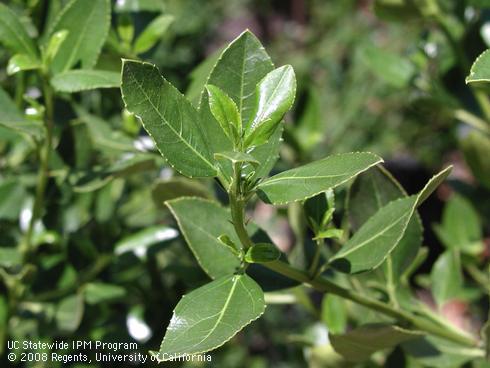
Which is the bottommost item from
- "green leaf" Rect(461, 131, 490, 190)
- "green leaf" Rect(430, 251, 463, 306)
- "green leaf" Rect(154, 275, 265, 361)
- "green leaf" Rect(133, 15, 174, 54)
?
"green leaf" Rect(430, 251, 463, 306)

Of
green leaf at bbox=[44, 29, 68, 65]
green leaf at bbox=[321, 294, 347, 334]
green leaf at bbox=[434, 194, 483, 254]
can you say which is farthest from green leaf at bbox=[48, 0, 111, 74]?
green leaf at bbox=[434, 194, 483, 254]

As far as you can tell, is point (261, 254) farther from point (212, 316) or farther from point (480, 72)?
point (480, 72)

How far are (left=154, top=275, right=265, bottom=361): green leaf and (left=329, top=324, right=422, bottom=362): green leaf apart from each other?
0.18 m

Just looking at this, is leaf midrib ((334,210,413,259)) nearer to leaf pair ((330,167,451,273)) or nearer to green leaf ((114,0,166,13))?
leaf pair ((330,167,451,273))

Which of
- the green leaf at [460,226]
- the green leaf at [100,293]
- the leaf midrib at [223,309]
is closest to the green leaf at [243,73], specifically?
the leaf midrib at [223,309]

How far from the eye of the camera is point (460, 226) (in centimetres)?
131

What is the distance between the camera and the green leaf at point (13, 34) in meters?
0.81

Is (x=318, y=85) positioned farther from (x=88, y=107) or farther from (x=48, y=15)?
(x=48, y=15)

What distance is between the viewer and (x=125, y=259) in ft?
3.51

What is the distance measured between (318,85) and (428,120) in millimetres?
499

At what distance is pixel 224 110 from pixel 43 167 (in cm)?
37

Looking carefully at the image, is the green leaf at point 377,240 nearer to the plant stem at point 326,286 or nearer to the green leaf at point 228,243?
the plant stem at point 326,286

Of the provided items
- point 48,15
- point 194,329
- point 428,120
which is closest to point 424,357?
point 194,329

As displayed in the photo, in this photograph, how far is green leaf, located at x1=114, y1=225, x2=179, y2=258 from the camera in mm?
1023
